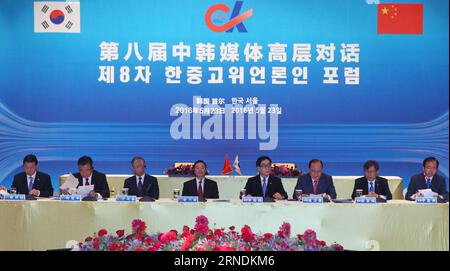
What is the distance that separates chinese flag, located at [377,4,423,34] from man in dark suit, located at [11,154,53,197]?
3.82 m

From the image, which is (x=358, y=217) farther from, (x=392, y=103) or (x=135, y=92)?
(x=135, y=92)

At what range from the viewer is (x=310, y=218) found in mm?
4902

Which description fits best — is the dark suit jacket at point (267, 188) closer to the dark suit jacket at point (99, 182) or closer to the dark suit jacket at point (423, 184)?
the dark suit jacket at point (423, 184)

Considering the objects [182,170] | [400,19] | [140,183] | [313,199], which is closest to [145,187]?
[140,183]

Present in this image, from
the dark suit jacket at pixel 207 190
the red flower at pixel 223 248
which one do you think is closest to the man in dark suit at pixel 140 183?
the dark suit jacket at pixel 207 190

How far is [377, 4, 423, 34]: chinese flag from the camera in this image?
716 centimetres

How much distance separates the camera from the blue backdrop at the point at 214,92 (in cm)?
723

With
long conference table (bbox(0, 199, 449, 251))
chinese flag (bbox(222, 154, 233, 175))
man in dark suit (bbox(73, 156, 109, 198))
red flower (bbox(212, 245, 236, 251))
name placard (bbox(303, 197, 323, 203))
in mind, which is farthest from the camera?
chinese flag (bbox(222, 154, 233, 175))

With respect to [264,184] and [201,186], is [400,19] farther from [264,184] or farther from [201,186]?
[201,186]

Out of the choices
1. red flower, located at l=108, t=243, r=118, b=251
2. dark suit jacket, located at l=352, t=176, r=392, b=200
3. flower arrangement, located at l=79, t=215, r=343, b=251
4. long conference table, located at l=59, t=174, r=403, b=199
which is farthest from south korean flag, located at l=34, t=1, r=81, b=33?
red flower, located at l=108, t=243, r=118, b=251

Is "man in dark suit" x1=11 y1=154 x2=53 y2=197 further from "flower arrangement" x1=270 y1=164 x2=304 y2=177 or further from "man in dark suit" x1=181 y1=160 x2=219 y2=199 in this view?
"flower arrangement" x1=270 y1=164 x2=304 y2=177

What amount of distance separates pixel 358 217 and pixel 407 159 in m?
2.72
